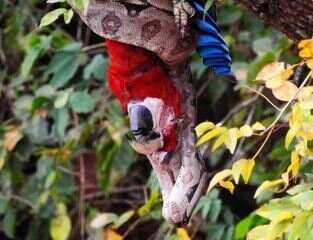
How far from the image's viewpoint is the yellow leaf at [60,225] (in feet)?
7.45

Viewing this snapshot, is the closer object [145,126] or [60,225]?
[145,126]

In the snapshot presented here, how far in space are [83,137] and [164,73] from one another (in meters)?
1.23

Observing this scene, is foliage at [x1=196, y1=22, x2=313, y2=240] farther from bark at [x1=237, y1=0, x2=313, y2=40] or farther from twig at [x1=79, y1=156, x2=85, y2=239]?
twig at [x1=79, y1=156, x2=85, y2=239]

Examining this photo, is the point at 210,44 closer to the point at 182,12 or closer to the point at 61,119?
the point at 182,12

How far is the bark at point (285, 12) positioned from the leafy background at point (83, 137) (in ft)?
2.22

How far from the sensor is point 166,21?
3.56 ft

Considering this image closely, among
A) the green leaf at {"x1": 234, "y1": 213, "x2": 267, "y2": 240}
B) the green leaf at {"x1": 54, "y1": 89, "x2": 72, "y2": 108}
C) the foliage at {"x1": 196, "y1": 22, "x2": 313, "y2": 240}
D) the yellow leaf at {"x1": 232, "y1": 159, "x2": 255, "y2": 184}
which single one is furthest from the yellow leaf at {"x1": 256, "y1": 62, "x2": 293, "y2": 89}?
the green leaf at {"x1": 54, "y1": 89, "x2": 72, "y2": 108}

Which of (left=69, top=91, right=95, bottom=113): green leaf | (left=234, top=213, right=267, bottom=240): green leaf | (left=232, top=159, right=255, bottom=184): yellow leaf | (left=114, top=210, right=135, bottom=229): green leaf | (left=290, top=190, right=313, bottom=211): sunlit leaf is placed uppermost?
(left=232, top=159, right=255, bottom=184): yellow leaf

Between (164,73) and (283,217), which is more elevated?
(164,73)

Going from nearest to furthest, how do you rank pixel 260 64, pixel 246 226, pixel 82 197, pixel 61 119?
pixel 246 226, pixel 260 64, pixel 61 119, pixel 82 197

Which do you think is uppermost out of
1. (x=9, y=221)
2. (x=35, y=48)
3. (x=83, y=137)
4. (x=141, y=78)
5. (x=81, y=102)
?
(x=141, y=78)

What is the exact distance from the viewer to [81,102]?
2111mm

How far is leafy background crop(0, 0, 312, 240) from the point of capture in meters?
2.13

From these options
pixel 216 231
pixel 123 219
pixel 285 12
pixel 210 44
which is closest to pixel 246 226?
pixel 123 219
